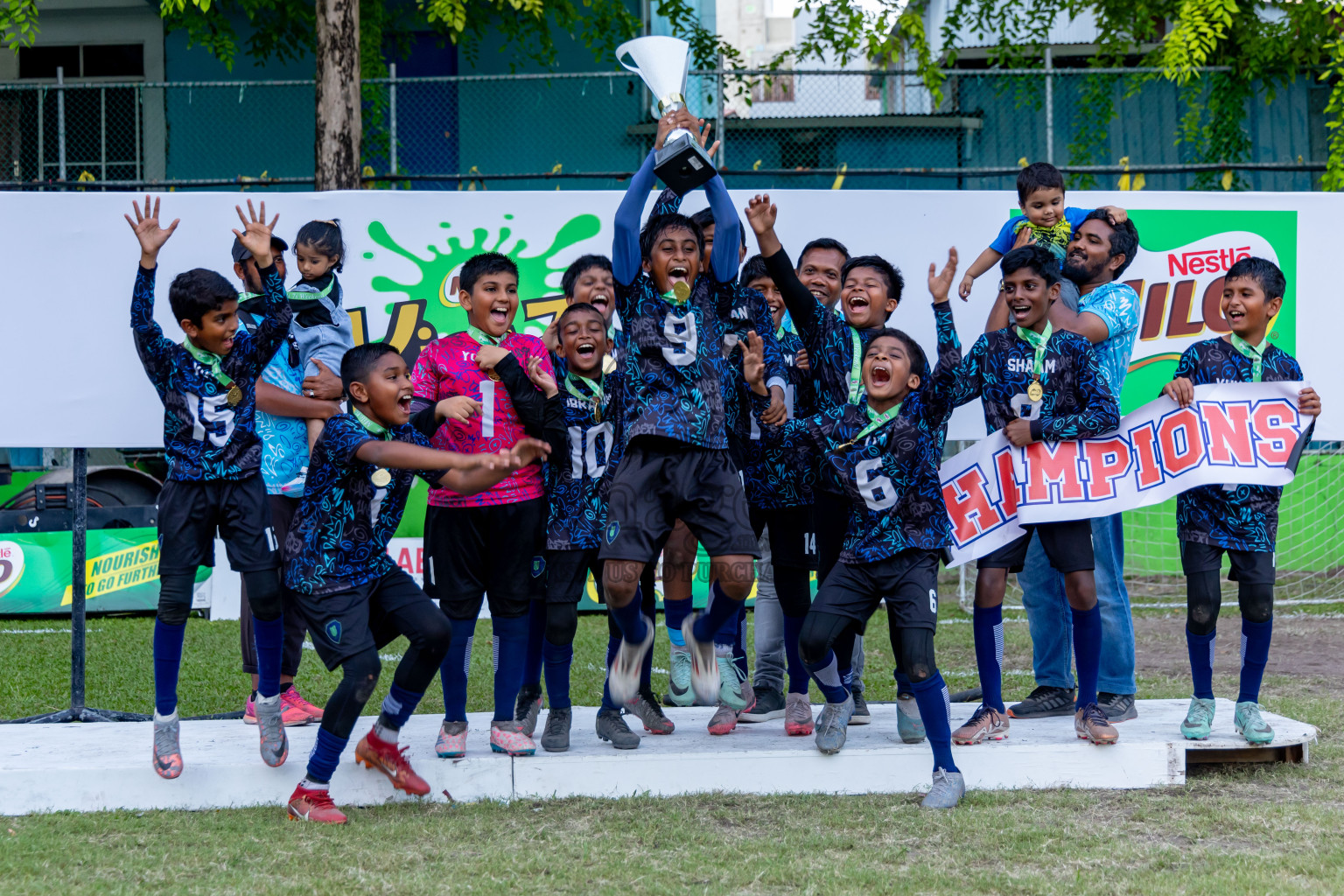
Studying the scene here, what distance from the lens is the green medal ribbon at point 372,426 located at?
4.37 metres

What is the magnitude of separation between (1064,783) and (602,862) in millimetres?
1893

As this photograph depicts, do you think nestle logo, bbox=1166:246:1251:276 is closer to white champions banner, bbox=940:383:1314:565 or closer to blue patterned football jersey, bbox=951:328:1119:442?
white champions banner, bbox=940:383:1314:565

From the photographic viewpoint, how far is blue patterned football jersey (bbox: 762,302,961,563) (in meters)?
4.54

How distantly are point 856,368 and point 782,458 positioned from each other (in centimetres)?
56

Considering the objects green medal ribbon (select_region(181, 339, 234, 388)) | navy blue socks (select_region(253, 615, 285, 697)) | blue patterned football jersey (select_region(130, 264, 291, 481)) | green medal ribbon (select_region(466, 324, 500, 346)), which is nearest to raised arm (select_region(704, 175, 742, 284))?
green medal ribbon (select_region(466, 324, 500, 346))

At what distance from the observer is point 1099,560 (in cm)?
542

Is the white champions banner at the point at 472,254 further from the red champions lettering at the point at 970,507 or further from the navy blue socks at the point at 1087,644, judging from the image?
the navy blue socks at the point at 1087,644

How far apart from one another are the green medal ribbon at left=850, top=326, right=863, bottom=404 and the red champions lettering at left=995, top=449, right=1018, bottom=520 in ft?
2.56

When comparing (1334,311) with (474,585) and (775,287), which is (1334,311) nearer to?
(775,287)

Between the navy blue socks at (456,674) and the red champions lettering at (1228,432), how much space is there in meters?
2.92

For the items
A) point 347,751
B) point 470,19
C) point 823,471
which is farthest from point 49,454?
point 823,471

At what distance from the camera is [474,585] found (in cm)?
473

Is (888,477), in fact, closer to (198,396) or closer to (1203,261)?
(198,396)

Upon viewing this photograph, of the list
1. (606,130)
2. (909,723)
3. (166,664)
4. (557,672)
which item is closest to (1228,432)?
(909,723)
